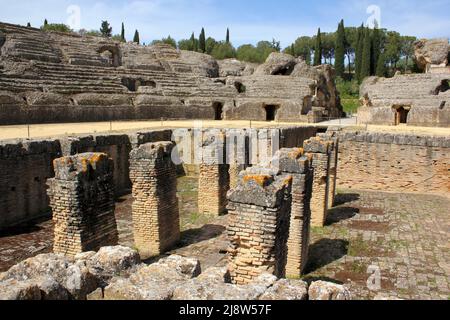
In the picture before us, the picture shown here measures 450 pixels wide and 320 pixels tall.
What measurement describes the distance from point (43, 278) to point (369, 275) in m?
6.52

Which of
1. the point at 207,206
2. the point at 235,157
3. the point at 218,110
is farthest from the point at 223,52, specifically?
the point at 207,206

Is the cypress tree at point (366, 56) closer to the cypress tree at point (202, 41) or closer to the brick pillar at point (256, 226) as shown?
the cypress tree at point (202, 41)

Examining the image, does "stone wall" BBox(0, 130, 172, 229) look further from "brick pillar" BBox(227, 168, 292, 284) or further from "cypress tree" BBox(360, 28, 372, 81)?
"cypress tree" BBox(360, 28, 372, 81)

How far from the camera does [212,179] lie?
1185 cm

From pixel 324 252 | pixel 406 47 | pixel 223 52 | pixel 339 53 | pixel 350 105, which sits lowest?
pixel 324 252

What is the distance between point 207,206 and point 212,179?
83cm

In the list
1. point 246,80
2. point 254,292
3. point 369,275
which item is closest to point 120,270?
point 254,292

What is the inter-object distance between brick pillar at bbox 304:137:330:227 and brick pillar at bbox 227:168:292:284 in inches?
218

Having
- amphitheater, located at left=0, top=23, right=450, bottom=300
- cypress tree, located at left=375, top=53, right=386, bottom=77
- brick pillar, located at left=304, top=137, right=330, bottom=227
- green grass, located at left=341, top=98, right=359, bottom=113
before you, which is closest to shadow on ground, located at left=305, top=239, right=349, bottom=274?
amphitheater, located at left=0, top=23, right=450, bottom=300

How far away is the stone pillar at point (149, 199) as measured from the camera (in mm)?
8945

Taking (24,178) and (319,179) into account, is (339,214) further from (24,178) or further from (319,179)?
(24,178)

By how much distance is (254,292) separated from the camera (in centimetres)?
364

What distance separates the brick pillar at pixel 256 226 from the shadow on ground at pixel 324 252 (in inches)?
114
